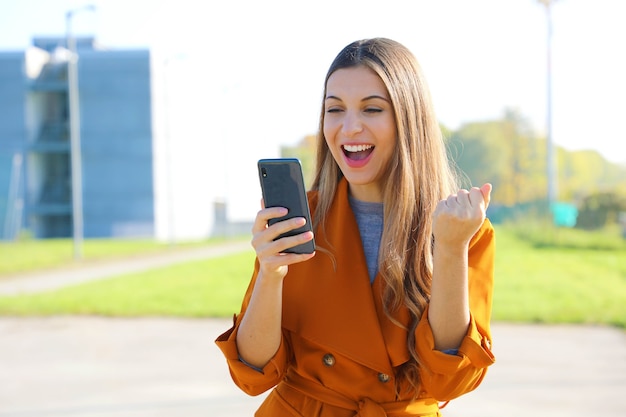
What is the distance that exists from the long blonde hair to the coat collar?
0.14ft

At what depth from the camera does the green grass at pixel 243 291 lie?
9117 millimetres

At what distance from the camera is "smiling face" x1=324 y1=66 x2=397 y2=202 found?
6.07 ft

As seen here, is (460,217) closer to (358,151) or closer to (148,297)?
(358,151)

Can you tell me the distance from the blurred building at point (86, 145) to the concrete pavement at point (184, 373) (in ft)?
88.2

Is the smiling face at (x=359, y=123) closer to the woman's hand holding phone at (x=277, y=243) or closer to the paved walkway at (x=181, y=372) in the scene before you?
the woman's hand holding phone at (x=277, y=243)

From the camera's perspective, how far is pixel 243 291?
11484 mm

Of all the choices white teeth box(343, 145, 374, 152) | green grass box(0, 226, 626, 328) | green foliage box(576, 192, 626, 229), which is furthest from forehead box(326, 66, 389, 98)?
green foliage box(576, 192, 626, 229)

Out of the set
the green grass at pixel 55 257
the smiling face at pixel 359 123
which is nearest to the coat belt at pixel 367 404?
the smiling face at pixel 359 123

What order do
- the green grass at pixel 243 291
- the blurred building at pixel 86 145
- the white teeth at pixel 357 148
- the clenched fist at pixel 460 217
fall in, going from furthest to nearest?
the blurred building at pixel 86 145 < the green grass at pixel 243 291 < the white teeth at pixel 357 148 < the clenched fist at pixel 460 217

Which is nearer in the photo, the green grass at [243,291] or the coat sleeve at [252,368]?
the coat sleeve at [252,368]

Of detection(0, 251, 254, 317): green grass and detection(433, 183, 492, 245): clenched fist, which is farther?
detection(0, 251, 254, 317): green grass

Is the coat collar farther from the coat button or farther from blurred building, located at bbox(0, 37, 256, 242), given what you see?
blurred building, located at bbox(0, 37, 256, 242)

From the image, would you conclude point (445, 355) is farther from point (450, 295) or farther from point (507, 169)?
point (507, 169)

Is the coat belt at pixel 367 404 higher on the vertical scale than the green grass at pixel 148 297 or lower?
higher
